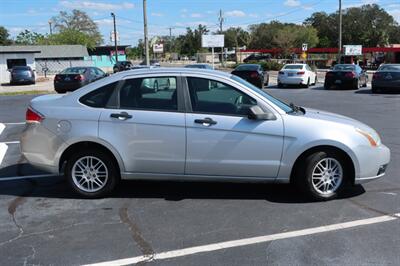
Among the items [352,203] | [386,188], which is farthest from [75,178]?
[386,188]

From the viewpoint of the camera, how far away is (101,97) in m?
5.88

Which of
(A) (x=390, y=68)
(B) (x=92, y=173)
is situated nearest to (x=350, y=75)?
(A) (x=390, y=68)

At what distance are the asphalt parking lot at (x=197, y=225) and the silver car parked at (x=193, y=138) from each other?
329 mm

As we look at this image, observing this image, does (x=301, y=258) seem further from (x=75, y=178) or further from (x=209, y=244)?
(x=75, y=178)

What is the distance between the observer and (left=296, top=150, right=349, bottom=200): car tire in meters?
5.64

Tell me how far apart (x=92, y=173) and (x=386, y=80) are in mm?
20609

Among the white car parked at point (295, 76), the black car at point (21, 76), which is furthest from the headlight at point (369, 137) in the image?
the black car at point (21, 76)

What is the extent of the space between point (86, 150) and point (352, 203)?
3.25 metres

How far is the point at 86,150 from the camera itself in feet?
19.2

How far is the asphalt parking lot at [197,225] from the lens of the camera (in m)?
4.23

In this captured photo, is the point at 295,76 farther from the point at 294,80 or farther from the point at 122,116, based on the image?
the point at 122,116

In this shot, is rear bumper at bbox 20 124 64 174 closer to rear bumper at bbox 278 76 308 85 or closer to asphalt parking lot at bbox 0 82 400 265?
asphalt parking lot at bbox 0 82 400 265

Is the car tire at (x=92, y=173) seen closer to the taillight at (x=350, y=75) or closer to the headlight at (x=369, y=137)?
the headlight at (x=369, y=137)

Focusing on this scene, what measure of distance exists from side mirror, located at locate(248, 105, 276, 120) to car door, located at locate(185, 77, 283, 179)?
0.05 metres
